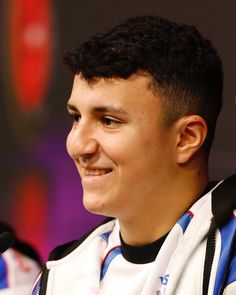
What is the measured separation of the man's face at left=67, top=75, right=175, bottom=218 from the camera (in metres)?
1.48

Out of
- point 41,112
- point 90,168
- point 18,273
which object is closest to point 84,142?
point 90,168

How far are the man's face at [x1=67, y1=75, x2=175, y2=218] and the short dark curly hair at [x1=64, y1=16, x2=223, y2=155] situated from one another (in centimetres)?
2

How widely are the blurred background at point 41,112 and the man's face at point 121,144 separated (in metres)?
0.99

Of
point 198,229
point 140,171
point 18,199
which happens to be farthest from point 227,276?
point 18,199

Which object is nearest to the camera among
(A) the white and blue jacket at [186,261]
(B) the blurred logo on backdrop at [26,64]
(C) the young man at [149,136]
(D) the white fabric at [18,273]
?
(A) the white and blue jacket at [186,261]

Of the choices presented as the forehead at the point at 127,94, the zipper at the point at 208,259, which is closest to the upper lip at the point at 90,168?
the forehead at the point at 127,94

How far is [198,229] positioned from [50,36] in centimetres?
145

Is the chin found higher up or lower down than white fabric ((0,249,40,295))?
higher up

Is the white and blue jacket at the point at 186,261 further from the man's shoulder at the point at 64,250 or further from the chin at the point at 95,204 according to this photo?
the chin at the point at 95,204

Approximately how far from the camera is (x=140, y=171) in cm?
149

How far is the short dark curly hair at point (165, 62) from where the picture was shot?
1.48 metres

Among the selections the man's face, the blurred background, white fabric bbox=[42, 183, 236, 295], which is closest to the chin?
the man's face

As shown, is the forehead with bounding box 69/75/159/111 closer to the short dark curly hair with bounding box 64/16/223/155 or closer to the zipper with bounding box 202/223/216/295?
the short dark curly hair with bounding box 64/16/223/155

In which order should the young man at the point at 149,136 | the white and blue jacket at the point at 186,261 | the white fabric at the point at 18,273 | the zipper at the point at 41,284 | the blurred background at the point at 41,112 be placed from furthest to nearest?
the blurred background at the point at 41,112, the white fabric at the point at 18,273, the zipper at the point at 41,284, the young man at the point at 149,136, the white and blue jacket at the point at 186,261
